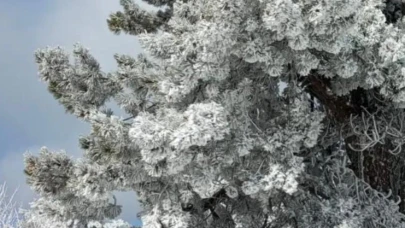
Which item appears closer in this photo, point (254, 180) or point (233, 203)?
point (254, 180)

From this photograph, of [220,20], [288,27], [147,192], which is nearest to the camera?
[288,27]

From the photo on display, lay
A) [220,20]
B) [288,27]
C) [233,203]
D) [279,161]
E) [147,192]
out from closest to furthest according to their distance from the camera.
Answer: [288,27], [220,20], [279,161], [147,192], [233,203]

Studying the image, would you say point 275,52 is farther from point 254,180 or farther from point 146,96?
point 146,96

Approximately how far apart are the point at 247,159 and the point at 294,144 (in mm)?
363

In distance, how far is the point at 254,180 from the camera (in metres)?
4.55

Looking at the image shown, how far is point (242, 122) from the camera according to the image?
477 cm

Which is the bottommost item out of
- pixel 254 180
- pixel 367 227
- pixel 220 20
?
pixel 367 227

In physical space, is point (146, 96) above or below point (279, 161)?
above

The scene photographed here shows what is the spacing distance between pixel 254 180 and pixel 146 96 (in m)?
1.19

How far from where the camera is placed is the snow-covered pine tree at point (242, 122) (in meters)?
4.21

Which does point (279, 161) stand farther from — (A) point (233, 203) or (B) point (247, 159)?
(A) point (233, 203)

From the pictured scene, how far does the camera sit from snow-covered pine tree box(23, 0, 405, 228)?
4207 mm

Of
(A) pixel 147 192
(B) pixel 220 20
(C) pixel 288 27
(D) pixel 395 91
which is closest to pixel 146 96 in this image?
(A) pixel 147 192

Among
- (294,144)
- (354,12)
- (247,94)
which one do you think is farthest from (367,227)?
(354,12)
